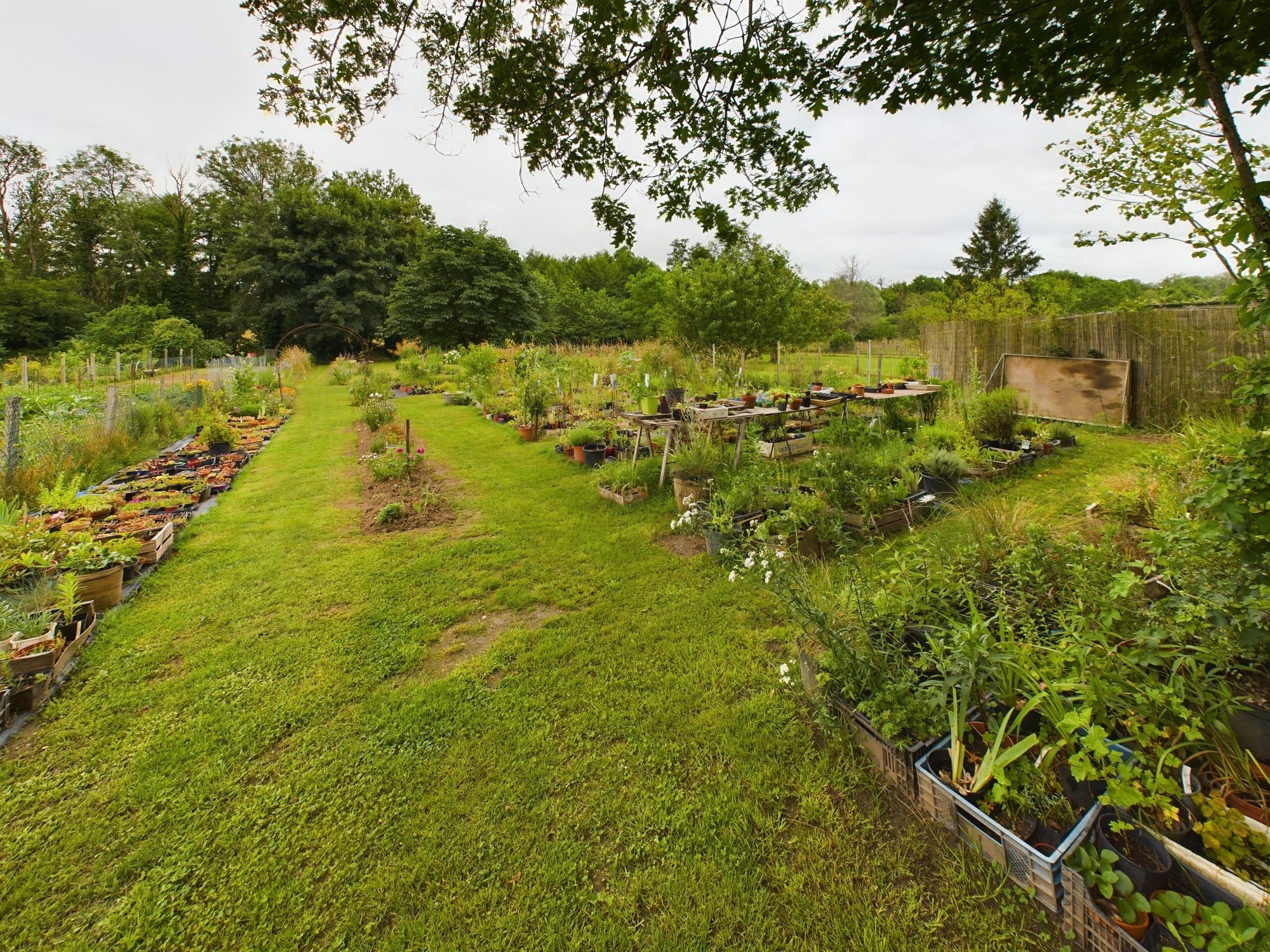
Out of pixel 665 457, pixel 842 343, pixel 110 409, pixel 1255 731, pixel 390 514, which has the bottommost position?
pixel 1255 731

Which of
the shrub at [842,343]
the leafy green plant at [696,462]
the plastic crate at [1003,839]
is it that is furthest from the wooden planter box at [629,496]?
the shrub at [842,343]

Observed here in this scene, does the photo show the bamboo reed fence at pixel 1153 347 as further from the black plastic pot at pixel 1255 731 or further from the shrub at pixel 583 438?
the black plastic pot at pixel 1255 731

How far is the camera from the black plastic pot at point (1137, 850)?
129cm

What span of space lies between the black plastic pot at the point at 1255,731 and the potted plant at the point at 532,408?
8277 millimetres

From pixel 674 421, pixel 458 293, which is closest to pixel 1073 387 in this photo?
pixel 674 421

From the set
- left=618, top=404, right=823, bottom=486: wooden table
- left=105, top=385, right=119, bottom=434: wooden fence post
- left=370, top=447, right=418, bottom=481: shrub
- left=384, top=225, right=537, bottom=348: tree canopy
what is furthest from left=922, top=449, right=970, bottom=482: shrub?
left=384, top=225, right=537, bottom=348: tree canopy

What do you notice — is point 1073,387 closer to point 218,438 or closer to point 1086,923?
point 1086,923

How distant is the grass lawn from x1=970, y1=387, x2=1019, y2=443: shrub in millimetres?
4864

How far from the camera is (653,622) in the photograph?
10.2 ft

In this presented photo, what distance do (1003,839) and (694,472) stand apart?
3.57 metres

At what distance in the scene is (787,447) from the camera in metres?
6.54

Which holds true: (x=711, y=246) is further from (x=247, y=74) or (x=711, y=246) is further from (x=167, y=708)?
(x=167, y=708)

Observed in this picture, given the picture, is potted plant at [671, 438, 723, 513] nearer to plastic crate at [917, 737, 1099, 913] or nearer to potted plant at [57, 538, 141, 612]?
plastic crate at [917, 737, 1099, 913]

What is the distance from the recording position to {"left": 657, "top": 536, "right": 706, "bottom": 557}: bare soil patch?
4.09 m
